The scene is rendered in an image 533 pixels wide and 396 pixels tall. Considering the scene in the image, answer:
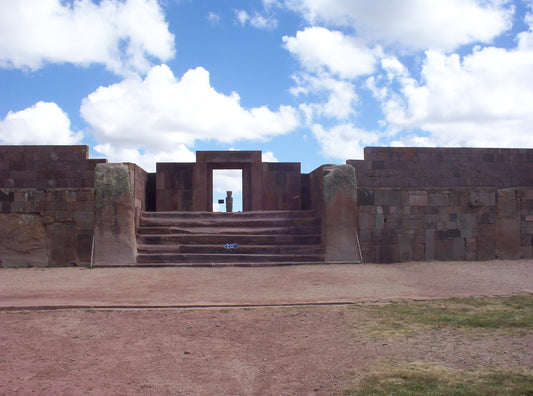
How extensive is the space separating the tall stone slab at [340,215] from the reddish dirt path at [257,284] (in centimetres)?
55

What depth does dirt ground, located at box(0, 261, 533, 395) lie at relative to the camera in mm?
3500

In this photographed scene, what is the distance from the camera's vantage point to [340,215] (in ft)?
31.5

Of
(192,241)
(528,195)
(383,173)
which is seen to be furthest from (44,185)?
(528,195)

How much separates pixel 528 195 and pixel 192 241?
294 inches

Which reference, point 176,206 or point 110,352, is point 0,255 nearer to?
point 176,206

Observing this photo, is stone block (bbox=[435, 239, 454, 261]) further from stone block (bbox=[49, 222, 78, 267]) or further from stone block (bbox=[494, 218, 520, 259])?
stone block (bbox=[49, 222, 78, 267])

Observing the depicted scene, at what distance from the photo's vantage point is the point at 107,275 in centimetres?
806

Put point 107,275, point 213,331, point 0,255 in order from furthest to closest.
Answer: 1. point 0,255
2. point 107,275
3. point 213,331

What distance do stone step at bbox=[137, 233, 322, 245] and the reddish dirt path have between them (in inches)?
46.5

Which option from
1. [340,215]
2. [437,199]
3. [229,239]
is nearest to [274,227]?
[229,239]

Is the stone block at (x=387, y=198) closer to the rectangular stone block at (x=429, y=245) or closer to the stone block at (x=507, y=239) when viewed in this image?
the rectangular stone block at (x=429, y=245)

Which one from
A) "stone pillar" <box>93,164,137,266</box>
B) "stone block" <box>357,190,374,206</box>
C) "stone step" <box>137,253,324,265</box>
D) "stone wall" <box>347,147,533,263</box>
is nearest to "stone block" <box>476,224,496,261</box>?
"stone wall" <box>347,147,533,263</box>

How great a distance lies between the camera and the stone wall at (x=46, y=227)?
9227 millimetres

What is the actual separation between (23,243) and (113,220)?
5.99ft
